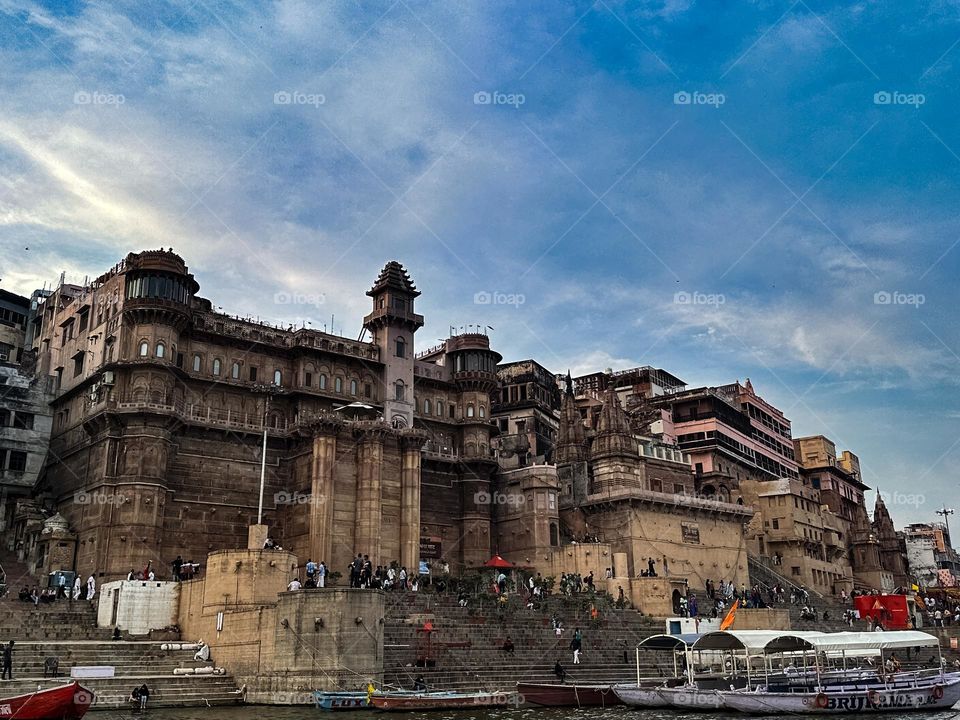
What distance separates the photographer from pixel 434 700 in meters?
31.6

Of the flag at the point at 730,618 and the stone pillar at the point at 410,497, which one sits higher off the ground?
the stone pillar at the point at 410,497

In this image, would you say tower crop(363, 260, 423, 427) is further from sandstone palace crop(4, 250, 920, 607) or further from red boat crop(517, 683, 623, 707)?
red boat crop(517, 683, 623, 707)

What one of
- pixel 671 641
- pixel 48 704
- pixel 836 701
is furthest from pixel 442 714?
pixel 836 701

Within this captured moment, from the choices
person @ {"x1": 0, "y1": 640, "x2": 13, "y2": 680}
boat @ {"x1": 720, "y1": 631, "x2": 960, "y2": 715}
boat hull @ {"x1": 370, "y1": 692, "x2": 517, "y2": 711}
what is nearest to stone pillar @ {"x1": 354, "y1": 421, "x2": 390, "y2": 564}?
boat hull @ {"x1": 370, "y1": 692, "x2": 517, "y2": 711}

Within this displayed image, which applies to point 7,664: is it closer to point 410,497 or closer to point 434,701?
point 434,701

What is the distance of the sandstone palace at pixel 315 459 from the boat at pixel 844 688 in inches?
702

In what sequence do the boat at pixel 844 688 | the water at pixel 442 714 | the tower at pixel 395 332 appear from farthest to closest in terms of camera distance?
the tower at pixel 395 332 → the boat at pixel 844 688 → the water at pixel 442 714

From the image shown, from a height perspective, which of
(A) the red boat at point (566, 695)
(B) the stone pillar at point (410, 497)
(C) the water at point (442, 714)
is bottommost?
(C) the water at point (442, 714)

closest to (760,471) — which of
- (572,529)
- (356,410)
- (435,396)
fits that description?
(572,529)

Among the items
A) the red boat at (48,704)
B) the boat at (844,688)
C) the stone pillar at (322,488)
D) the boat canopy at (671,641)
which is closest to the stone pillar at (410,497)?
the stone pillar at (322,488)

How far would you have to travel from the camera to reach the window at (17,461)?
58188 millimetres

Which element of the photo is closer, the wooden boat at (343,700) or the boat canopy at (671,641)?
the wooden boat at (343,700)

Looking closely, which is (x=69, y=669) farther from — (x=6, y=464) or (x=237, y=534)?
(x=6, y=464)

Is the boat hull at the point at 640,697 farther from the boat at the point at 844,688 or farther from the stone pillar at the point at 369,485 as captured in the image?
the stone pillar at the point at 369,485
